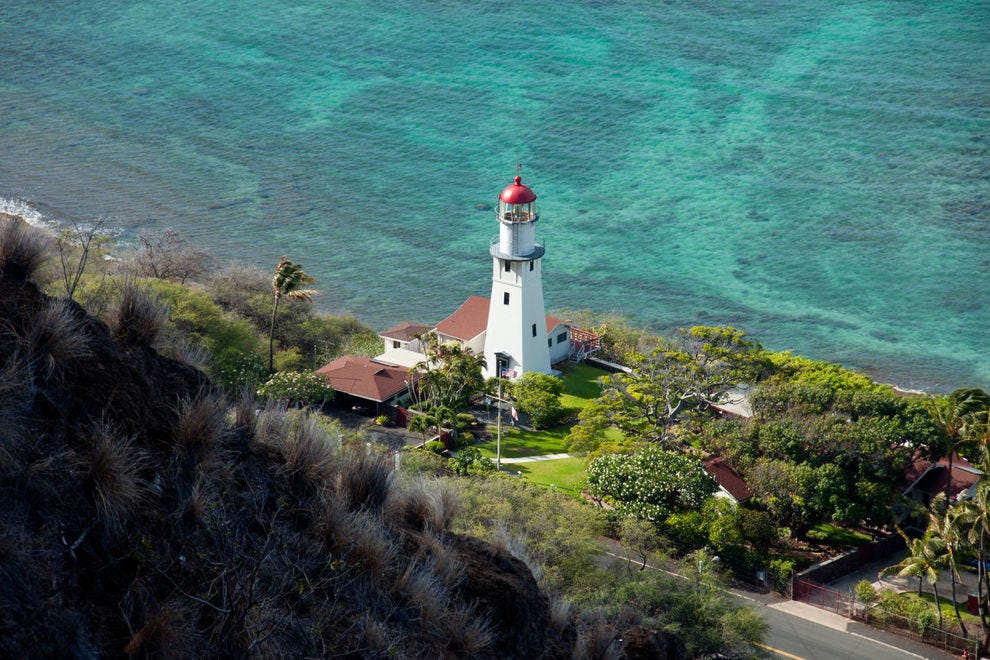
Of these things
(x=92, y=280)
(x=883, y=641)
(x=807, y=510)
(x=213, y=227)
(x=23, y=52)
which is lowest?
(x=883, y=641)

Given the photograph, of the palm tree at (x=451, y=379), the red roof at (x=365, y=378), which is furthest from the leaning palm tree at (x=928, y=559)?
the red roof at (x=365, y=378)

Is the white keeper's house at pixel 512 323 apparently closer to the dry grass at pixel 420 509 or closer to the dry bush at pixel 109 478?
the dry grass at pixel 420 509

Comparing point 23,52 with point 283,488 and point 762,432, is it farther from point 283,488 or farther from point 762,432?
point 283,488

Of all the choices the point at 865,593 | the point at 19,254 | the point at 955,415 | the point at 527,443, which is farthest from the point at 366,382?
the point at 19,254

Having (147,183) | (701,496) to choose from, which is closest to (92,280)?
(701,496)

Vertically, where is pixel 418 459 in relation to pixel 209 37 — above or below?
below

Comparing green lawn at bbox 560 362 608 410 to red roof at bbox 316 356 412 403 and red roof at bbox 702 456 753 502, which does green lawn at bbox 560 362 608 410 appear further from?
red roof at bbox 702 456 753 502

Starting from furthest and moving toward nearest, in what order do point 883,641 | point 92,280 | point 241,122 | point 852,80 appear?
point 852,80 → point 241,122 → point 92,280 → point 883,641
